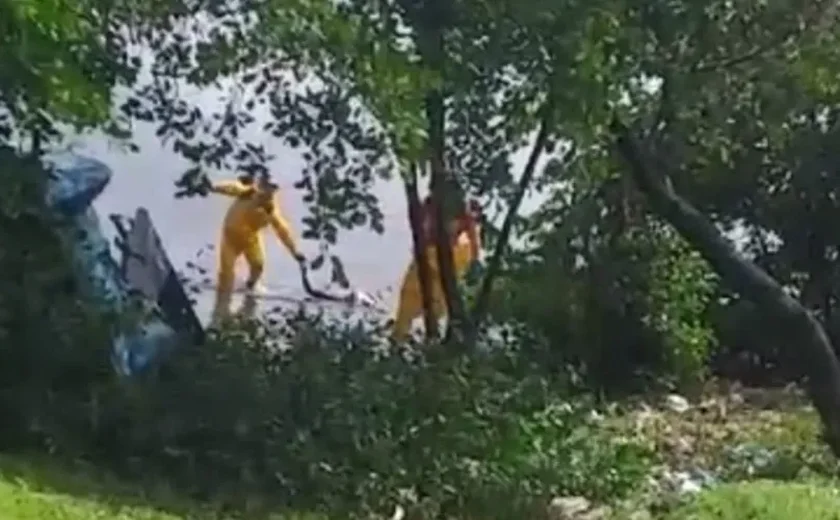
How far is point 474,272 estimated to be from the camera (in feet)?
24.9

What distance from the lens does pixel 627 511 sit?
5.75 metres

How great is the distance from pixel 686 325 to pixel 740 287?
2.04 meters

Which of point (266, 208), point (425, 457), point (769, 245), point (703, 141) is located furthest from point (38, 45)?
point (769, 245)

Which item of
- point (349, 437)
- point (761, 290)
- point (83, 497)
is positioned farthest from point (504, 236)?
point (83, 497)

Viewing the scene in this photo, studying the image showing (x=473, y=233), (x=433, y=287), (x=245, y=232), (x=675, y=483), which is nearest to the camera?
(x=675, y=483)

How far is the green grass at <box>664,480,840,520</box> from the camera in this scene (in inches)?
185

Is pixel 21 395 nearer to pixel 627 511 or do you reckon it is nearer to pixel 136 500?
pixel 136 500

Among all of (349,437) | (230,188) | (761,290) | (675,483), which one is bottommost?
(349,437)

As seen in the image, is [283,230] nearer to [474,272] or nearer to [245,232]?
[245,232]

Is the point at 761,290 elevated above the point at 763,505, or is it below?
above

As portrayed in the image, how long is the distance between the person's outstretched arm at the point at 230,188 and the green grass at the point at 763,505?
2.75 metres

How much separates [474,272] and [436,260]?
20 cm

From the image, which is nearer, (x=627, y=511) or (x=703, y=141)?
(x=627, y=511)

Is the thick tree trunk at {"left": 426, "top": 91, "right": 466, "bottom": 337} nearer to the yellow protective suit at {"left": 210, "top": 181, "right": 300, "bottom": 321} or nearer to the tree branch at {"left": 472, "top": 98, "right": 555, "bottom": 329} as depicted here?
the tree branch at {"left": 472, "top": 98, "right": 555, "bottom": 329}
